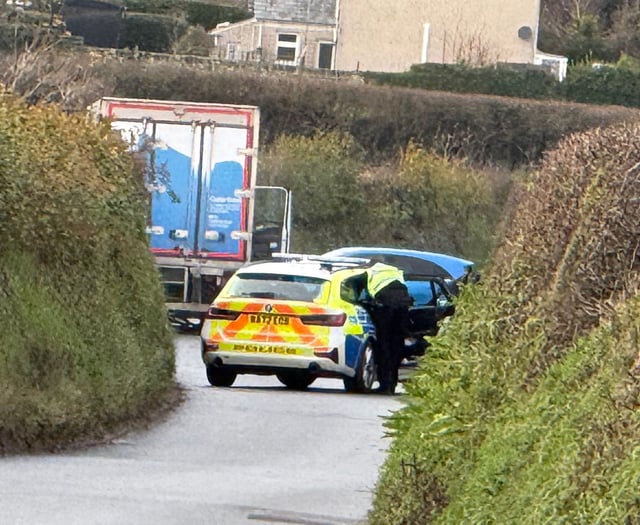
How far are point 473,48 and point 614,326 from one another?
2053 inches

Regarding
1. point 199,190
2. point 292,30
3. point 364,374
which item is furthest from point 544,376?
point 292,30

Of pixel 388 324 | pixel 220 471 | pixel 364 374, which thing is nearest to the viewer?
pixel 220 471

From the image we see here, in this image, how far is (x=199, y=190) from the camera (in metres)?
27.5

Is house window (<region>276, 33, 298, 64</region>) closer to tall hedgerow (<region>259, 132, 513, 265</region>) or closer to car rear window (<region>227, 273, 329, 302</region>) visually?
tall hedgerow (<region>259, 132, 513, 265</region>)

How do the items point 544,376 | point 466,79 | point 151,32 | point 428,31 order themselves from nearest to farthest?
point 544,376
point 466,79
point 151,32
point 428,31

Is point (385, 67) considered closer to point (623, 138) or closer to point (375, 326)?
point (375, 326)

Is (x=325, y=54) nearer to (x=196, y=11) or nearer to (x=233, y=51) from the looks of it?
(x=233, y=51)

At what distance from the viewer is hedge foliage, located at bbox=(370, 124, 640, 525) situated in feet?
20.4

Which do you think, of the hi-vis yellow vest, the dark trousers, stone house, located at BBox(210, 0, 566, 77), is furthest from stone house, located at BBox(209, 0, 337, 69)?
the dark trousers

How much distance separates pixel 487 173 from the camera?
44.4 metres

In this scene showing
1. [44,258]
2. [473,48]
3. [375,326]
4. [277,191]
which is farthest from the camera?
[473,48]

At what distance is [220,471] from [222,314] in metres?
6.52

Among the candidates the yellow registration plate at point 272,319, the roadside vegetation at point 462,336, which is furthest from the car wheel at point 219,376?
the roadside vegetation at point 462,336

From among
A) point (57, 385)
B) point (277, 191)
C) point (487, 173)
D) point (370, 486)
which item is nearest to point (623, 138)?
point (370, 486)
